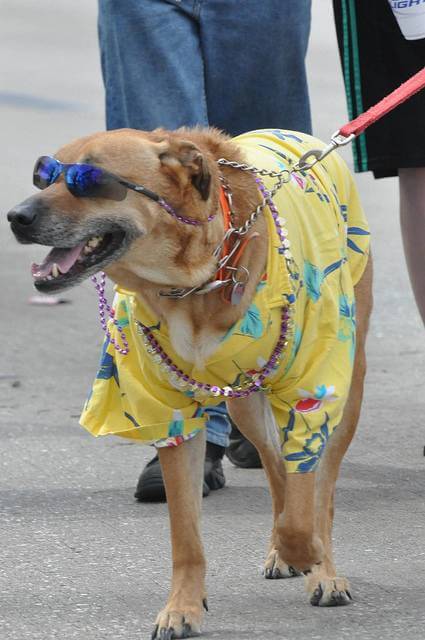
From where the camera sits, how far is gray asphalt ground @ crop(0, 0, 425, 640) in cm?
388

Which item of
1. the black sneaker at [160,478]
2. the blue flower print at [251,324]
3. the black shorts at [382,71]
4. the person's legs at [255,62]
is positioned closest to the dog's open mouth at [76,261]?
the blue flower print at [251,324]

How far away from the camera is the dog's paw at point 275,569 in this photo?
418 centimetres

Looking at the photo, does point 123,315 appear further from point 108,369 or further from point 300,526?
point 300,526

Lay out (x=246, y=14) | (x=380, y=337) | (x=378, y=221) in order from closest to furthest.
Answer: (x=246, y=14) → (x=380, y=337) → (x=378, y=221)

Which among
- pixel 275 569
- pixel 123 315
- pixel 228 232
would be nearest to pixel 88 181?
pixel 228 232

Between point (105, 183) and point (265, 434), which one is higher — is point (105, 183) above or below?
above

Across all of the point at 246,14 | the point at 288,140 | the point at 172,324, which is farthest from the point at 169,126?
the point at 172,324

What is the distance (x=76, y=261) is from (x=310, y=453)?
2.50 feet

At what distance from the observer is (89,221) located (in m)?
3.51

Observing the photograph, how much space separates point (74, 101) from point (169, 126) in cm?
1036

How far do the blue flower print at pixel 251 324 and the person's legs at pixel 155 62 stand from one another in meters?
1.42

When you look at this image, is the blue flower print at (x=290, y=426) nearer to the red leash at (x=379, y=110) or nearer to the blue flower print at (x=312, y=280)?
the blue flower print at (x=312, y=280)

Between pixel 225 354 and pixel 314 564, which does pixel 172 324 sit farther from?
pixel 314 564

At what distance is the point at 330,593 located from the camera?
13.0 ft
